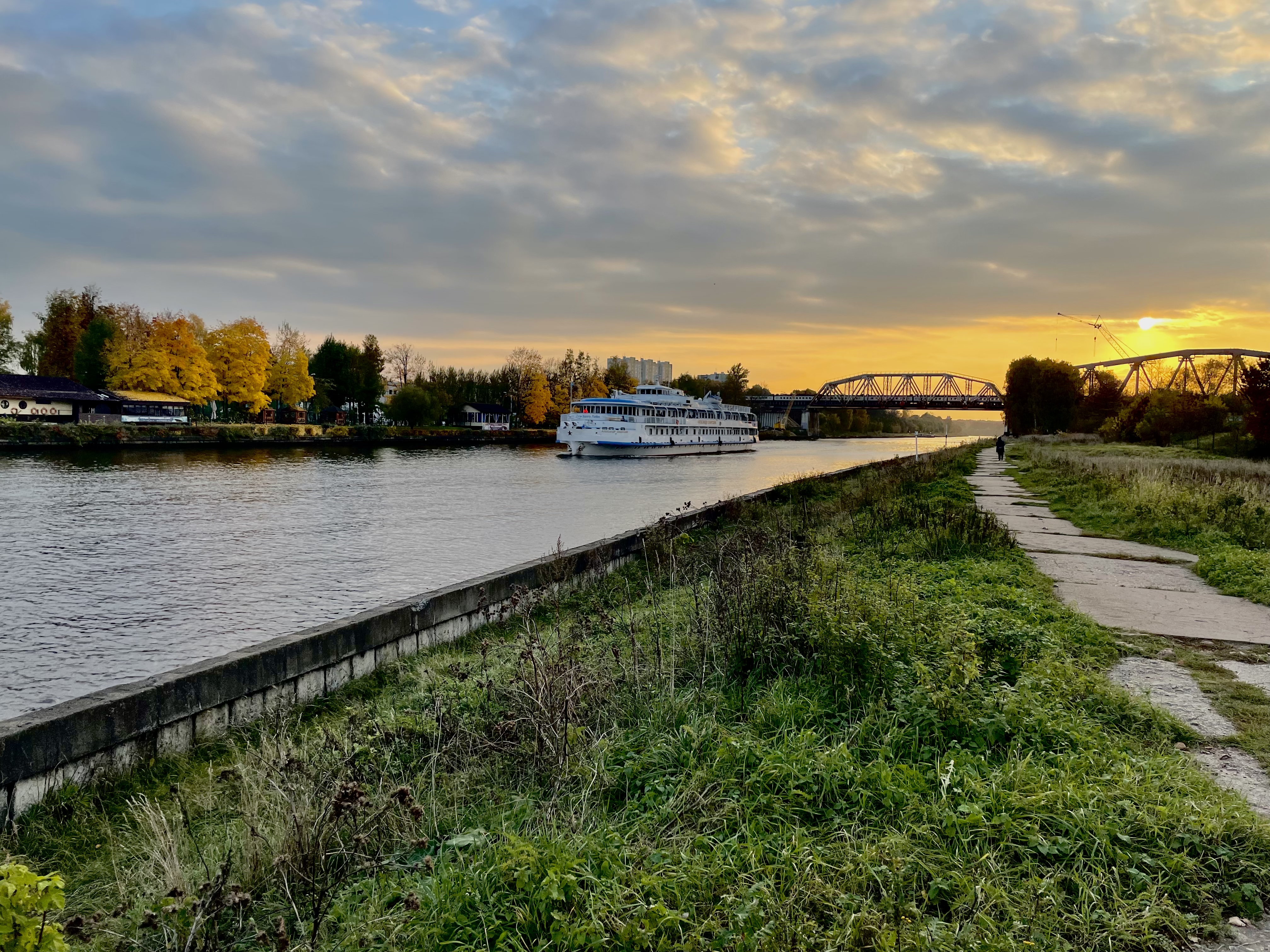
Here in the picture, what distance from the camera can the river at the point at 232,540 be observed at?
491 inches

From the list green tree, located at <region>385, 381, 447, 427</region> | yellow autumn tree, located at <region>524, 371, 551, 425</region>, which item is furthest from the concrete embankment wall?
yellow autumn tree, located at <region>524, 371, 551, 425</region>

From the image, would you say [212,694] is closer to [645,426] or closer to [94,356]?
[645,426]

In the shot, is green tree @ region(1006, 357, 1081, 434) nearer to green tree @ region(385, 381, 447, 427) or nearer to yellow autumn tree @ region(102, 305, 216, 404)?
green tree @ region(385, 381, 447, 427)

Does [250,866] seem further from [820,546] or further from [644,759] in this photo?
[820,546]

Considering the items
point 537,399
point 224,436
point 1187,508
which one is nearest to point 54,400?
point 224,436

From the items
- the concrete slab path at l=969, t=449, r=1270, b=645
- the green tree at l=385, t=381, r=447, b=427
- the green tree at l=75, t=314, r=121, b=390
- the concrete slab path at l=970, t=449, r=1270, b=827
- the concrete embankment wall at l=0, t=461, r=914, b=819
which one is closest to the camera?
the concrete slab path at l=970, t=449, r=1270, b=827

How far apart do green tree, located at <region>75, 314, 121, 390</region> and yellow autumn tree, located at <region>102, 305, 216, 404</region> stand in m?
1.04

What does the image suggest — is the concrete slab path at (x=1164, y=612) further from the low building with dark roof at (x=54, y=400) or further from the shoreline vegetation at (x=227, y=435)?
the low building with dark roof at (x=54, y=400)

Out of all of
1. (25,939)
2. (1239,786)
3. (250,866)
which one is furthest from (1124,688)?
(25,939)

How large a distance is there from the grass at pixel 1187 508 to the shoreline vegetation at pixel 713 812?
17.9 feet

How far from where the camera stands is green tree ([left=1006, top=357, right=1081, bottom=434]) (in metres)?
103

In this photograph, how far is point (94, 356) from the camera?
272ft

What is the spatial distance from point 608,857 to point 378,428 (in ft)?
297

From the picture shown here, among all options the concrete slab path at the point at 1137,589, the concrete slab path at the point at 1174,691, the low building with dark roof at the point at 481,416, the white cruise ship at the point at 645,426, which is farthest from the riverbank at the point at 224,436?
the concrete slab path at the point at 1174,691
